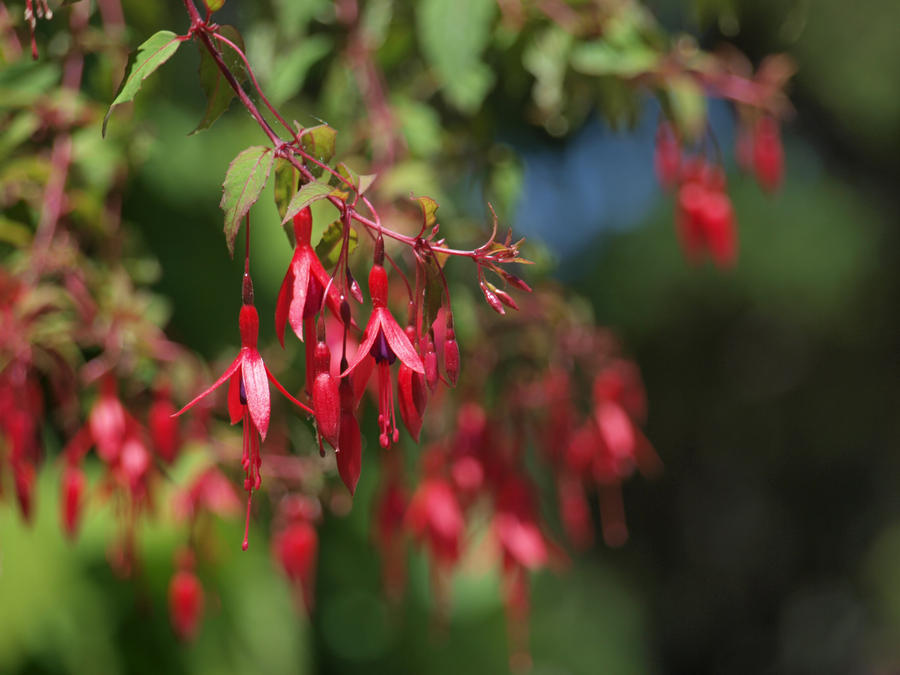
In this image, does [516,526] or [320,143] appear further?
[516,526]

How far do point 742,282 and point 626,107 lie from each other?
107 inches

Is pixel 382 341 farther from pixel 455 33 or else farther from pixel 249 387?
pixel 455 33

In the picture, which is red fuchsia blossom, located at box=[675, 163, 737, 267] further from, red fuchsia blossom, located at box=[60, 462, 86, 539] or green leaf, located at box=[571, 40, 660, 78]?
red fuchsia blossom, located at box=[60, 462, 86, 539]

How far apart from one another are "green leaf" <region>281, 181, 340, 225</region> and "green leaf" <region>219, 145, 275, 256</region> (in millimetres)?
18

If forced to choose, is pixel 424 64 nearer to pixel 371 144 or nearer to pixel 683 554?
pixel 371 144

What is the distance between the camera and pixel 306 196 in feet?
1.10

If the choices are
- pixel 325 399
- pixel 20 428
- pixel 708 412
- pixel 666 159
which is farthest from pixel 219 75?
pixel 708 412

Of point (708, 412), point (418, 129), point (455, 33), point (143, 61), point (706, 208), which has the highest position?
point (143, 61)

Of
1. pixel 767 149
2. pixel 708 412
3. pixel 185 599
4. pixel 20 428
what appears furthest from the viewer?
pixel 708 412

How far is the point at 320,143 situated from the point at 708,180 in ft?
A: 1.86

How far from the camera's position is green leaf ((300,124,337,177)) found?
0.39 meters

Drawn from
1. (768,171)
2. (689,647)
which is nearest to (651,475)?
(689,647)

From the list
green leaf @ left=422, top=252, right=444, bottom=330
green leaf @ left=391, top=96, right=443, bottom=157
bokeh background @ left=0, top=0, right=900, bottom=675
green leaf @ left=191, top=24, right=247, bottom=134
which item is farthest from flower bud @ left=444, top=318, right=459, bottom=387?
bokeh background @ left=0, top=0, right=900, bottom=675

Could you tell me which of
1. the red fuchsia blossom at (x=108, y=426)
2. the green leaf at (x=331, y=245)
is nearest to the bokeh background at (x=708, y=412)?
the red fuchsia blossom at (x=108, y=426)
